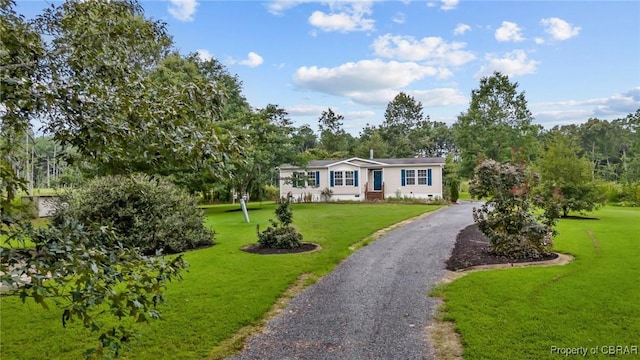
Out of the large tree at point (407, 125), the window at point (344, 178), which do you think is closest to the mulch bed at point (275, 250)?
the window at point (344, 178)

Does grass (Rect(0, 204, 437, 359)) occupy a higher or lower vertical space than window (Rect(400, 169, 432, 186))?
lower

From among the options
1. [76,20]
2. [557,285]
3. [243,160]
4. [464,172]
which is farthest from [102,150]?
[464,172]

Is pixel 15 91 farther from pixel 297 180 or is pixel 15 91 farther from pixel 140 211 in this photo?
pixel 297 180

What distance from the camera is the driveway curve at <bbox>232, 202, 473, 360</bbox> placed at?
4.20m

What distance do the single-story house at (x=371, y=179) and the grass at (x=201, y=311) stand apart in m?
18.0

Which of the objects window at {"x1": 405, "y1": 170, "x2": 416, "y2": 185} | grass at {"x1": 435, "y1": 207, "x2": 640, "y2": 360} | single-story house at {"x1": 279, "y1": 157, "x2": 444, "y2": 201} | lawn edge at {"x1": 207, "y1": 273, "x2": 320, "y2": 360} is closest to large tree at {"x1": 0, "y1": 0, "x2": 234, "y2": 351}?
lawn edge at {"x1": 207, "y1": 273, "x2": 320, "y2": 360}

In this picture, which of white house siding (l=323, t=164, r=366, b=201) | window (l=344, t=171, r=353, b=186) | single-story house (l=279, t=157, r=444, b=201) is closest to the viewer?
single-story house (l=279, t=157, r=444, b=201)

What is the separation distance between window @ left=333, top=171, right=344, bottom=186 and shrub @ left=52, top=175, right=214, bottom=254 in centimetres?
1881

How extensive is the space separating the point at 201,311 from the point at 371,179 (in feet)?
79.9

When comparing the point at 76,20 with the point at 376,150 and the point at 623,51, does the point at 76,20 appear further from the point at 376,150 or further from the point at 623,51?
the point at 376,150

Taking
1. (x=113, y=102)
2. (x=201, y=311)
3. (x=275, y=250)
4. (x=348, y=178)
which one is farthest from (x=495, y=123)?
(x=113, y=102)

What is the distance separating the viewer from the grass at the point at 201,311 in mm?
4203

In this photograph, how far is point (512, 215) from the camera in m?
8.72

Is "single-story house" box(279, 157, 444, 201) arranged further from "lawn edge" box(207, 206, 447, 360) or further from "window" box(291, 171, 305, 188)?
"lawn edge" box(207, 206, 447, 360)
